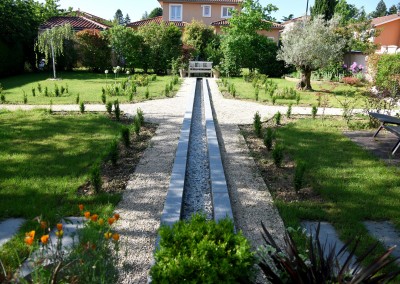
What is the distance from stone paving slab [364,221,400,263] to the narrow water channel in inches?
70.8

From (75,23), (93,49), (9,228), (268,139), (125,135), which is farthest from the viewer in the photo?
(75,23)

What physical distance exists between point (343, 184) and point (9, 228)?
14.2 feet

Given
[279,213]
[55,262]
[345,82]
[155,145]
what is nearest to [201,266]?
[55,262]

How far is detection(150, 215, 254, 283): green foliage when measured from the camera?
206 centimetres

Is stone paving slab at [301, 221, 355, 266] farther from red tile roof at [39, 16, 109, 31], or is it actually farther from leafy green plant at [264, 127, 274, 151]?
red tile roof at [39, 16, 109, 31]

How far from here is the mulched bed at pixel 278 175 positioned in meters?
4.67

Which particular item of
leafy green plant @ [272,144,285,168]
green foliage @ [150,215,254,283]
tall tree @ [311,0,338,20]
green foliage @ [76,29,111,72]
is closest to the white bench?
green foliage @ [76,29,111,72]

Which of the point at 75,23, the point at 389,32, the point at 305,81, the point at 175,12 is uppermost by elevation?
the point at 175,12

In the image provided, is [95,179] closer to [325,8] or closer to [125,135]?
[125,135]

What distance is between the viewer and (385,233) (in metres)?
3.74

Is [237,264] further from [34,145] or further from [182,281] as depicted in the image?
[34,145]

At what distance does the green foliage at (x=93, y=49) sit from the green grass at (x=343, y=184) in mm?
18189

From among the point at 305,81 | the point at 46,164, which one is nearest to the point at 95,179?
the point at 46,164

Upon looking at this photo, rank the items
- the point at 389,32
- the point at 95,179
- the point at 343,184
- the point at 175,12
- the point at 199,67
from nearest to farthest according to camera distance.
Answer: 1. the point at 95,179
2. the point at 343,184
3. the point at 199,67
4. the point at 175,12
5. the point at 389,32
